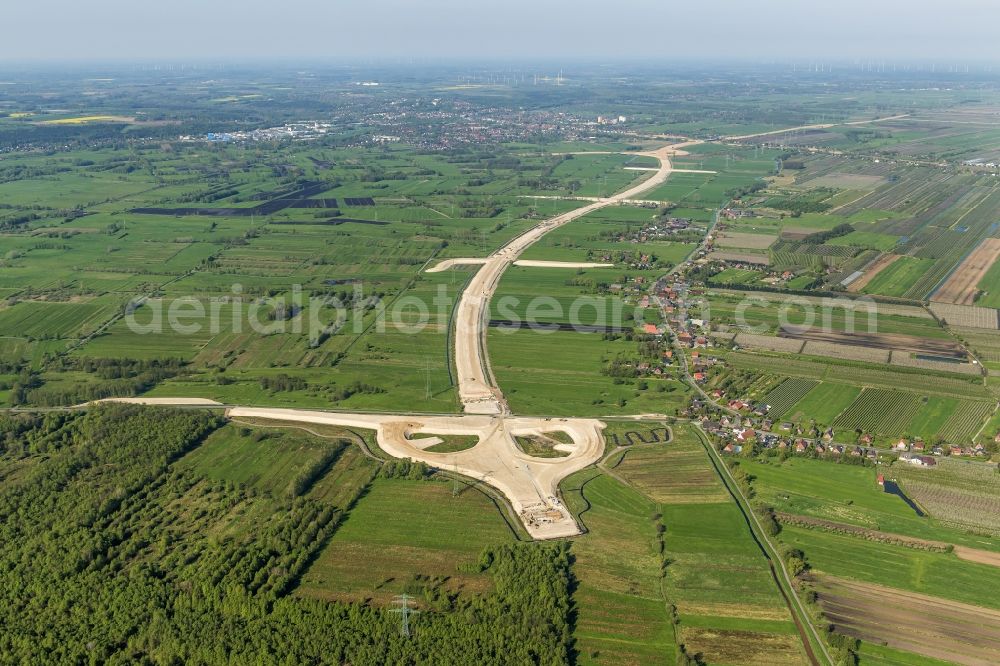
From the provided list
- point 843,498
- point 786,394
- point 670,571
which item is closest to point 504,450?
point 670,571

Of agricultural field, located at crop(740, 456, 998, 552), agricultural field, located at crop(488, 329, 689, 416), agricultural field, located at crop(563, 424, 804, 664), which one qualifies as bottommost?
agricultural field, located at crop(563, 424, 804, 664)

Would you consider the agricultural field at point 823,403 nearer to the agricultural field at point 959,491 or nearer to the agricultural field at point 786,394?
the agricultural field at point 786,394

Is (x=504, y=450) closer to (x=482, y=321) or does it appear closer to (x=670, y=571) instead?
(x=670, y=571)

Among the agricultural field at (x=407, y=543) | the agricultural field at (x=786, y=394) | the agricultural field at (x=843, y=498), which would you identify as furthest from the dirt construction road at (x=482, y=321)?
the agricultural field at (x=786, y=394)

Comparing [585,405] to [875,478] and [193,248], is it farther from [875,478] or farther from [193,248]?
[193,248]

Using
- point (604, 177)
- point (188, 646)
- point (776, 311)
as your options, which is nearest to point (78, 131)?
point (604, 177)

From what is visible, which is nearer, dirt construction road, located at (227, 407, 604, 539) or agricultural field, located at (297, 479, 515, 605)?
agricultural field, located at (297, 479, 515, 605)

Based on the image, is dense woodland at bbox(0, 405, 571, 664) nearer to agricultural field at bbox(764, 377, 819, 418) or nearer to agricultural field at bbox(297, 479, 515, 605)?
agricultural field at bbox(297, 479, 515, 605)

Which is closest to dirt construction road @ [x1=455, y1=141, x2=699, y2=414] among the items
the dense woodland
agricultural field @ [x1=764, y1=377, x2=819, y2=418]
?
the dense woodland
